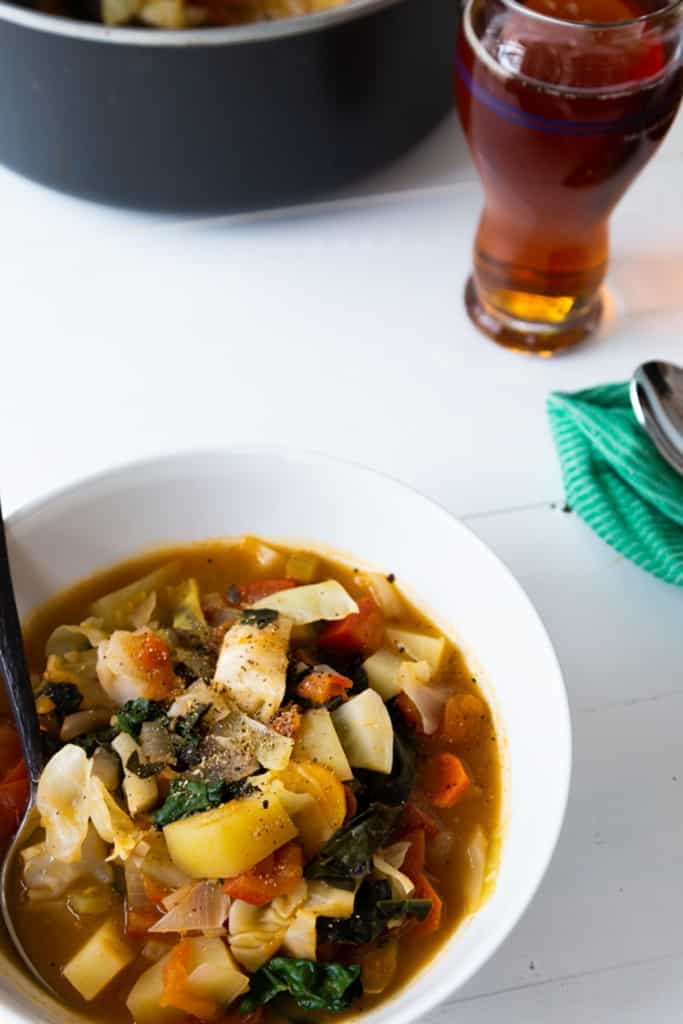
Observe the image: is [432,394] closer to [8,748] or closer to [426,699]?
[426,699]

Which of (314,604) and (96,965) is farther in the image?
(314,604)

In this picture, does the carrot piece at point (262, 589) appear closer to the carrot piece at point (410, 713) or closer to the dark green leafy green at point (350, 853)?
the carrot piece at point (410, 713)

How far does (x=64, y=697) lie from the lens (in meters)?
1.51

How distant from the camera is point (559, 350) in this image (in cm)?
208

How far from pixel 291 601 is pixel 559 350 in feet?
2.56

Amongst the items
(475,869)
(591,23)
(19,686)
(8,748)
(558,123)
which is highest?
(591,23)

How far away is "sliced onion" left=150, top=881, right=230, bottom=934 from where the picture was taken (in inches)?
51.1

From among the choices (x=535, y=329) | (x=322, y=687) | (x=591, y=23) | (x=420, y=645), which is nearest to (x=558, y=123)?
(x=591, y=23)

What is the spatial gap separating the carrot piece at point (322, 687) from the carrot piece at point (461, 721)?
13 centimetres

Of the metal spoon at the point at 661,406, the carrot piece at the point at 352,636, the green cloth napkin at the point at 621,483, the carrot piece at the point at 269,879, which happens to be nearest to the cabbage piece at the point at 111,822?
the carrot piece at the point at 269,879

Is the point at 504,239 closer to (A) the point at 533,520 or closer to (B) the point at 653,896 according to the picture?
(A) the point at 533,520

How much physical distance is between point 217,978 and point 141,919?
5.5 inches

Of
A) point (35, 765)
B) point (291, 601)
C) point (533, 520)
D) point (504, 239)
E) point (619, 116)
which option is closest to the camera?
point (35, 765)

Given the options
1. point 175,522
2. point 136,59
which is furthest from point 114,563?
point 136,59
